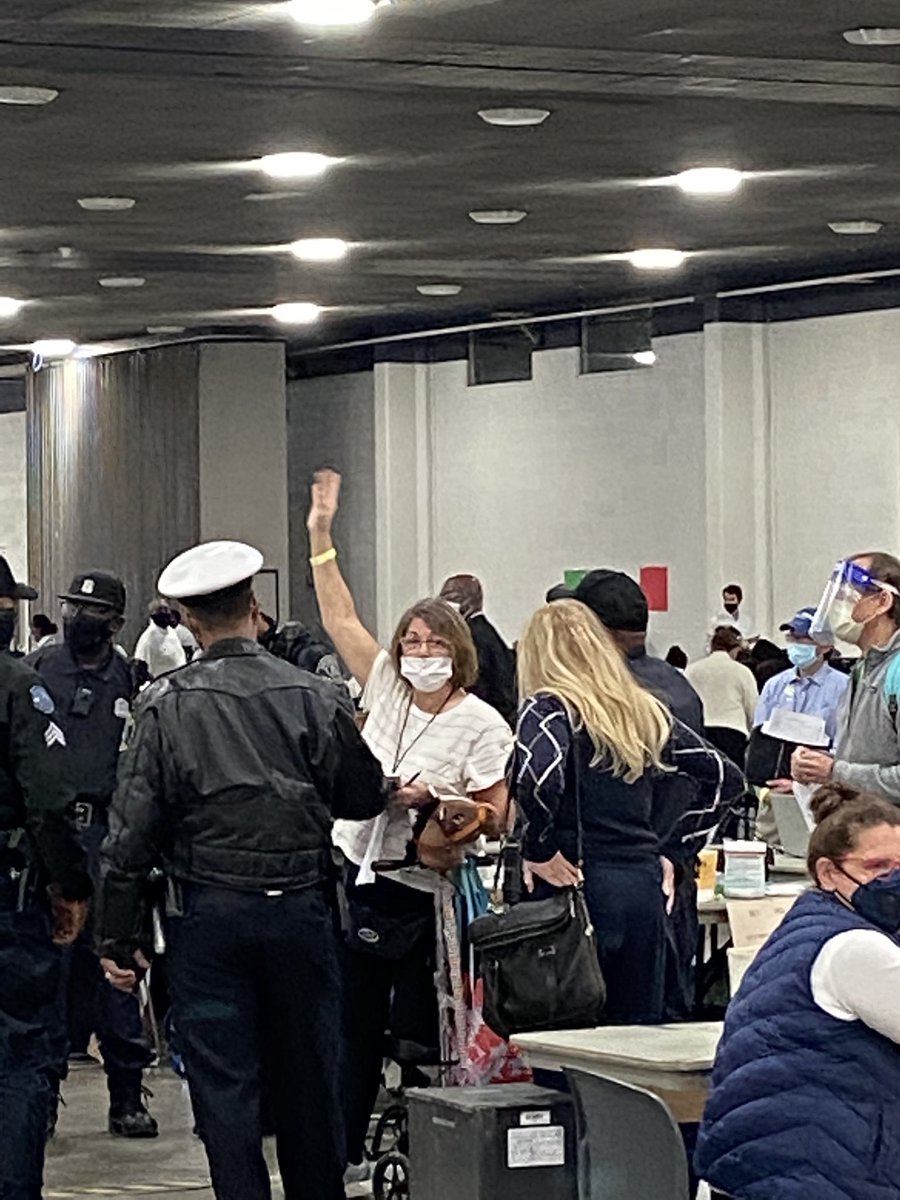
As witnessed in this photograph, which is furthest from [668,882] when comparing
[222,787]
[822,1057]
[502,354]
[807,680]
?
[502,354]

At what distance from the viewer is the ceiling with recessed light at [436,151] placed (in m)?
10.2

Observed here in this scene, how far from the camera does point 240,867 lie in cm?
640

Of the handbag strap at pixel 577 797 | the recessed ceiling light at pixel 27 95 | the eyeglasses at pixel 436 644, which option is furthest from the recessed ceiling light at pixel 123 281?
the handbag strap at pixel 577 797

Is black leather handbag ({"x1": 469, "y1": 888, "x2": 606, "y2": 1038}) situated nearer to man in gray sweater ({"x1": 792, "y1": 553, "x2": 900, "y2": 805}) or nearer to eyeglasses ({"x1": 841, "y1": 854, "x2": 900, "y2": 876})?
man in gray sweater ({"x1": 792, "y1": 553, "x2": 900, "y2": 805})

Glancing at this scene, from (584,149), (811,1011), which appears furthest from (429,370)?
(811,1011)

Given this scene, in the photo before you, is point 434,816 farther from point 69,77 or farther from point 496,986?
point 69,77

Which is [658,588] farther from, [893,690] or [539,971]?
[539,971]

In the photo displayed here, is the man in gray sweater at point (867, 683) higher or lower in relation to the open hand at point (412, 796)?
higher

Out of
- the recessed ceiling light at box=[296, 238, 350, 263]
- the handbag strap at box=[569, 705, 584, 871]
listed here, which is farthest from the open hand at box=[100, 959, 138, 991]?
the recessed ceiling light at box=[296, 238, 350, 263]

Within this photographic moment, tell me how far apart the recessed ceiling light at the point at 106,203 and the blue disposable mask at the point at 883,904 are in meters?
10.8

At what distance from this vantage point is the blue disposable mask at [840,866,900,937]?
4836mm

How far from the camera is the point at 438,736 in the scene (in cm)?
766

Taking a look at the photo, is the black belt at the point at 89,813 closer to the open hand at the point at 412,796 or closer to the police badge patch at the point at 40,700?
the open hand at the point at 412,796

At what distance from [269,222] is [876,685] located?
9.44 meters
